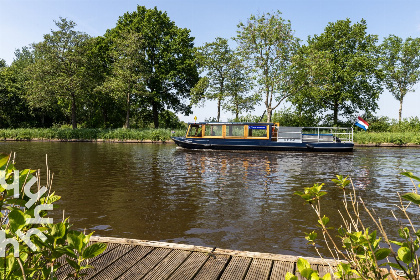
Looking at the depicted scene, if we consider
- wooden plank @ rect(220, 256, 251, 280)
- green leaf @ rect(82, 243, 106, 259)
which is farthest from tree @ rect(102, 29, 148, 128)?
green leaf @ rect(82, 243, 106, 259)

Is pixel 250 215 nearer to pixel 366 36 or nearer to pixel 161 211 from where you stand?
pixel 161 211

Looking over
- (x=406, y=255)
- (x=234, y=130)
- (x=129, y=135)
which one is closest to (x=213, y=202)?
(x=406, y=255)

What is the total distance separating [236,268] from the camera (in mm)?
3684

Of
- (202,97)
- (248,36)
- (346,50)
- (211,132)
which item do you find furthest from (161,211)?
(346,50)

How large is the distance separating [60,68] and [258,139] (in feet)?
94.0

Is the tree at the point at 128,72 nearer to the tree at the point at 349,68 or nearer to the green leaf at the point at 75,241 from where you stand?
the tree at the point at 349,68

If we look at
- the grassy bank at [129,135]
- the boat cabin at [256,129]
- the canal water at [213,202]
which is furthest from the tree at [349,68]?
the canal water at [213,202]

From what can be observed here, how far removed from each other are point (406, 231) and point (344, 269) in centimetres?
43

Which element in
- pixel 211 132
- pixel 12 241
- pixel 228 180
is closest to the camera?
pixel 12 241

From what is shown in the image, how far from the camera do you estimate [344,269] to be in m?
1.95

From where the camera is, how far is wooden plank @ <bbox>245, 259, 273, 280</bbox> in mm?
3457

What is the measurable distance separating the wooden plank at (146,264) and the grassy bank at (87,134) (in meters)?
31.0

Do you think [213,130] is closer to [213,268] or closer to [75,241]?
[213,268]

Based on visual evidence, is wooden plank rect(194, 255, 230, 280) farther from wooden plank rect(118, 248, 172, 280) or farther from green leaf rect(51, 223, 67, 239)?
green leaf rect(51, 223, 67, 239)
